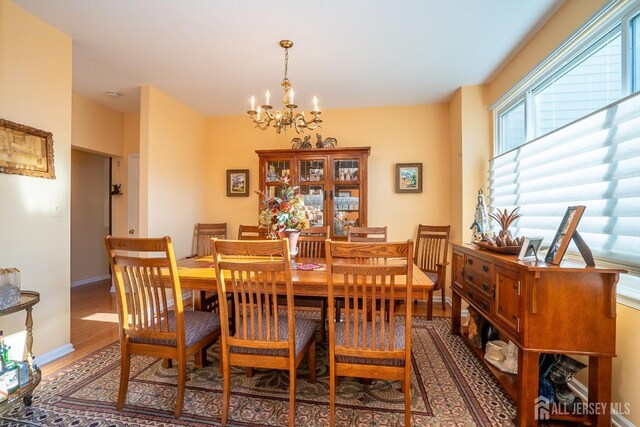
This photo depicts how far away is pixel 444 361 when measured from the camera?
A: 218 cm

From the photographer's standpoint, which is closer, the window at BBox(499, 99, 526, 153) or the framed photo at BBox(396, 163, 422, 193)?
the window at BBox(499, 99, 526, 153)

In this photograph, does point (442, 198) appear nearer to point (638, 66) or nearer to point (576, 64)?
point (576, 64)

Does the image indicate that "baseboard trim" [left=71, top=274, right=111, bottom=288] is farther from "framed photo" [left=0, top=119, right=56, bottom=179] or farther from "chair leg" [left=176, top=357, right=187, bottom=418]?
"chair leg" [left=176, top=357, right=187, bottom=418]

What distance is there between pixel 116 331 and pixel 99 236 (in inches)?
108

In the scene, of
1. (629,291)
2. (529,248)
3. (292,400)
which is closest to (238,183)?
(292,400)

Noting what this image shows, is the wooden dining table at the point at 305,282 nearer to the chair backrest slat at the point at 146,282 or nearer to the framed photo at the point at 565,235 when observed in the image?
the chair backrest slat at the point at 146,282

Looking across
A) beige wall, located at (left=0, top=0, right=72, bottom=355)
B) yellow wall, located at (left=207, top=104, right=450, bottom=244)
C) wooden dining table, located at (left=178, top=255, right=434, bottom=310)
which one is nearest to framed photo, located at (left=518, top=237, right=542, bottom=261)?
wooden dining table, located at (left=178, top=255, right=434, bottom=310)

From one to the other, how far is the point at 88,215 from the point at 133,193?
3.81ft

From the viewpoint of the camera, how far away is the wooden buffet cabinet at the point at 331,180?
11.7ft

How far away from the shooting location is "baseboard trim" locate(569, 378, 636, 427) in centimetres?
140

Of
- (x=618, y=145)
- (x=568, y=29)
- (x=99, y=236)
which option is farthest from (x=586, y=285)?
(x=99, y=236)

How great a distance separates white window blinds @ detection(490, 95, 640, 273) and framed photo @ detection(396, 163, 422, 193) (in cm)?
145

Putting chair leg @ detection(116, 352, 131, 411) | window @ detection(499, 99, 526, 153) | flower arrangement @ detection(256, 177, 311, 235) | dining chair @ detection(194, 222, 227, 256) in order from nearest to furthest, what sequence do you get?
1. chair leg @ detection(116, 352, 131, 411)
2. flower arrangement @ detection(256, 177, 311, 235)
3. window @ detection(499, 99, 526, 153)
4. dining chair @ detection(194, 222, 227, 256)

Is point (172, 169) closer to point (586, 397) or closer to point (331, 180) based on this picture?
point (331, 180)
